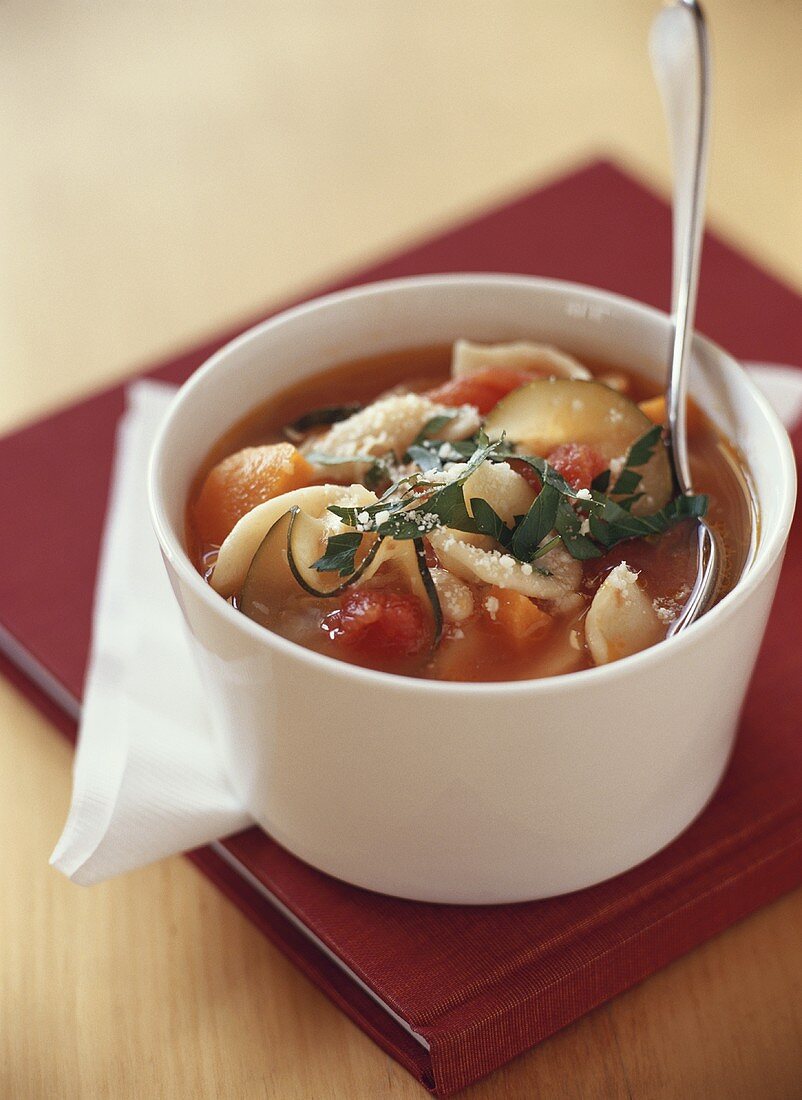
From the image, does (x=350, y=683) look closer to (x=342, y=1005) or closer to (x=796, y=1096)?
(x=342, y=1005)

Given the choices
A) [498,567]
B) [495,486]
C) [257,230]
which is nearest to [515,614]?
[498,567]

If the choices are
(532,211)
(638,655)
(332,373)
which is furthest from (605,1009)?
(532,211)

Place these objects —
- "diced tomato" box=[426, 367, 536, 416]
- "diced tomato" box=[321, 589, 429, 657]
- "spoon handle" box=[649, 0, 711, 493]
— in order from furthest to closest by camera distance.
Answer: "diced tomato" box=[426, 367, 536, 416] < "spoon handle" box=[649, 0, 711, 493] < "diced tomato" box=[321, 589, 429, 657]

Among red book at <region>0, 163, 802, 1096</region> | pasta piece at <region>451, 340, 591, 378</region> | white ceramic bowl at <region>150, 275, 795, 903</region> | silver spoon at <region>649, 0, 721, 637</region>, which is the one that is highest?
silver spoon at <region>649, 0, 721, 637</region>

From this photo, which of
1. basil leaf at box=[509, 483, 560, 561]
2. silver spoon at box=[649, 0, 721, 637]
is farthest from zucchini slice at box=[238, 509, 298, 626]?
silver spoon at box=[649, 0, 721, 637]

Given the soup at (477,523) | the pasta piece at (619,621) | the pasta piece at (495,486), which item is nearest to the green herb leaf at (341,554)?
the soup at (477,523)

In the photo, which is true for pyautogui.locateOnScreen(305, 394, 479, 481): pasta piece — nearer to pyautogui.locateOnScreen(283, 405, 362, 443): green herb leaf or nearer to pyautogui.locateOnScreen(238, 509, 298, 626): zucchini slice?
pyautogui.locateOnScreen(283, 405, 362, 443): green herb leaf

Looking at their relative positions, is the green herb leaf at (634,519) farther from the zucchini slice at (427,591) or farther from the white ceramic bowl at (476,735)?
the zucchini slice at (427,591)
